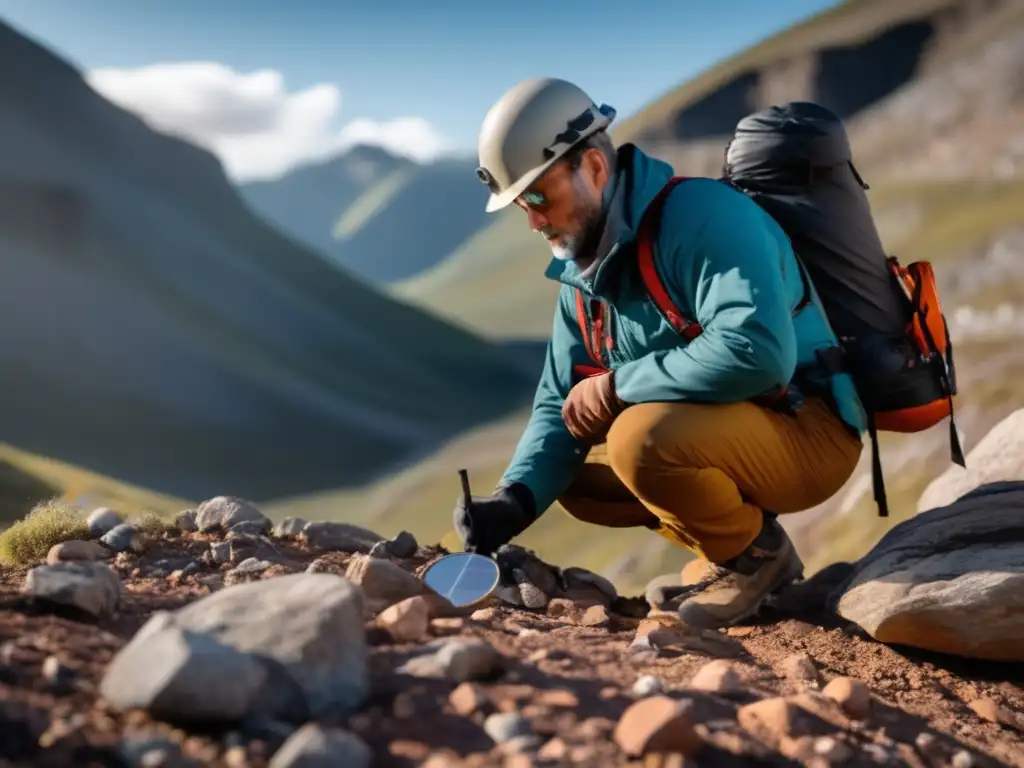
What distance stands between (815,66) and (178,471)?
94.8m

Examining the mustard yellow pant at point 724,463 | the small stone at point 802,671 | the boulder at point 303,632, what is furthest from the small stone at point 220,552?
the small stone at point 802,671

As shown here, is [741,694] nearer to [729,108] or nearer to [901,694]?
[901,694]

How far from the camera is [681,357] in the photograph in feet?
16.4

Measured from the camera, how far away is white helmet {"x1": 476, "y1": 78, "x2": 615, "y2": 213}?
4.99m

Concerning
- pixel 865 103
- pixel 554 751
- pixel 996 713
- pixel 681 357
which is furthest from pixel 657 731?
pixel 865 103

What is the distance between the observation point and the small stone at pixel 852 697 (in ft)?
13.1

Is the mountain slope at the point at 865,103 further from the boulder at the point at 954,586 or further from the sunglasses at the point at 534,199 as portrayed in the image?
the sunglasses at the point at 534,199

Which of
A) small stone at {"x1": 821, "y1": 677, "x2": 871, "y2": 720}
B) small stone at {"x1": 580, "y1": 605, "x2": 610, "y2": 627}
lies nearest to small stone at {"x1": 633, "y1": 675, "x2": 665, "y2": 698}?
small stone at {"x1": 821, "y1": 677, "x2": 871, "y2": 720}

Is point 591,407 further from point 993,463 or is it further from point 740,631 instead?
point 993,463

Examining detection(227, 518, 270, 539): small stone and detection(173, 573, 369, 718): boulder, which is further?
detection(227, 518, 270, 539): small stone

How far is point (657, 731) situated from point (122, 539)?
3.89 metres

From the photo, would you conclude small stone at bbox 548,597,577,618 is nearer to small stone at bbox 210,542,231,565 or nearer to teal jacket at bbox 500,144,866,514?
teal jacket at bbox 500,144,866,514

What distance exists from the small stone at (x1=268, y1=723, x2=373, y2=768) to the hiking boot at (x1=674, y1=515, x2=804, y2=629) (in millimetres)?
3319

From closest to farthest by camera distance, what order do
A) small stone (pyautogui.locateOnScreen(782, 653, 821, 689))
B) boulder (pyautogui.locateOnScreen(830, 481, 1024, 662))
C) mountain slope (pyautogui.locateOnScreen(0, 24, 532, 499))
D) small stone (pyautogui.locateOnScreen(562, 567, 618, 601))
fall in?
small stone (pyautogui.locateOnScreen(782, 653, 821, 689)) → boulder (pyautogui.locateOnScreen(830, 481, 1024, 662)) → small stone (pyautogui.locateOnScreen(562, 567, 618, 601)) → mountain slope (pyautogui.locateOnScreen(0, 24, 532, 499))
